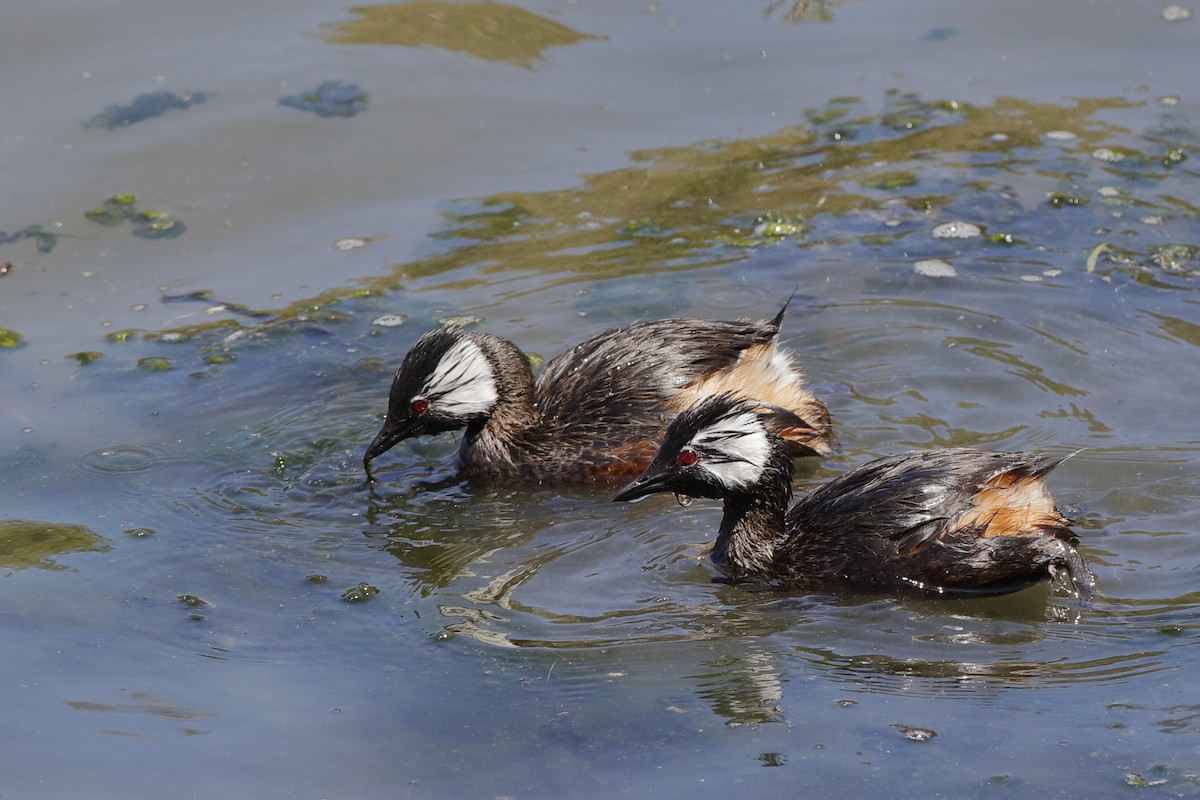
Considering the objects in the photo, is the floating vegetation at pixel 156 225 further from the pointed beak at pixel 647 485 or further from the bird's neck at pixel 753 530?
the bird's neck at pixel 753 530

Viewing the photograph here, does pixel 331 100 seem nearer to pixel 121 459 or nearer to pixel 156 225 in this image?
pixel 156 225

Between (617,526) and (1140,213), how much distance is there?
481cm

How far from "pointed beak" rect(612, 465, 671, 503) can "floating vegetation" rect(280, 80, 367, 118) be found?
19.8 ft

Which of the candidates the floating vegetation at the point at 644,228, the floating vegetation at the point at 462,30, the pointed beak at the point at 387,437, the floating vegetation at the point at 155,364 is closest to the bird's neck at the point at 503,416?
the pointed beak at the point at 387,437

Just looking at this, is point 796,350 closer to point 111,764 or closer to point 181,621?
point 181,621

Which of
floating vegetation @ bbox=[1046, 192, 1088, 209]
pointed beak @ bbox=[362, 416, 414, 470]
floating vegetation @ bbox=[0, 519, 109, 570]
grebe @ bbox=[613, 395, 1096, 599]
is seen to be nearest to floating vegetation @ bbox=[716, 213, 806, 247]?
floating vegetation @ bbox=[1046, 192, 1088, 209]

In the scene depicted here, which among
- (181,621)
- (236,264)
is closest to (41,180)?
(236,264)

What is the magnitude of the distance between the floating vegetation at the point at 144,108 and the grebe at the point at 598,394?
16.1ft

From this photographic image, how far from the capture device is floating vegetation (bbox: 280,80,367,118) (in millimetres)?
12094

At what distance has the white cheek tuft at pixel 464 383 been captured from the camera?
8.19 meters

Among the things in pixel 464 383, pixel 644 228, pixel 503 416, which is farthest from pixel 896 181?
pixel 464 383

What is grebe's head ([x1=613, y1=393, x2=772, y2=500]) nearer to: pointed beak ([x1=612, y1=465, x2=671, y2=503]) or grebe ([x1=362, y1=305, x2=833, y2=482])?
pointed beak ([x1=612, y1=465, x2=671, y2=503])

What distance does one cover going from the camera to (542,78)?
41.2ft

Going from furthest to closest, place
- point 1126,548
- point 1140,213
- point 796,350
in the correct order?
point 1140,213, point 796,350, point 1126,548
